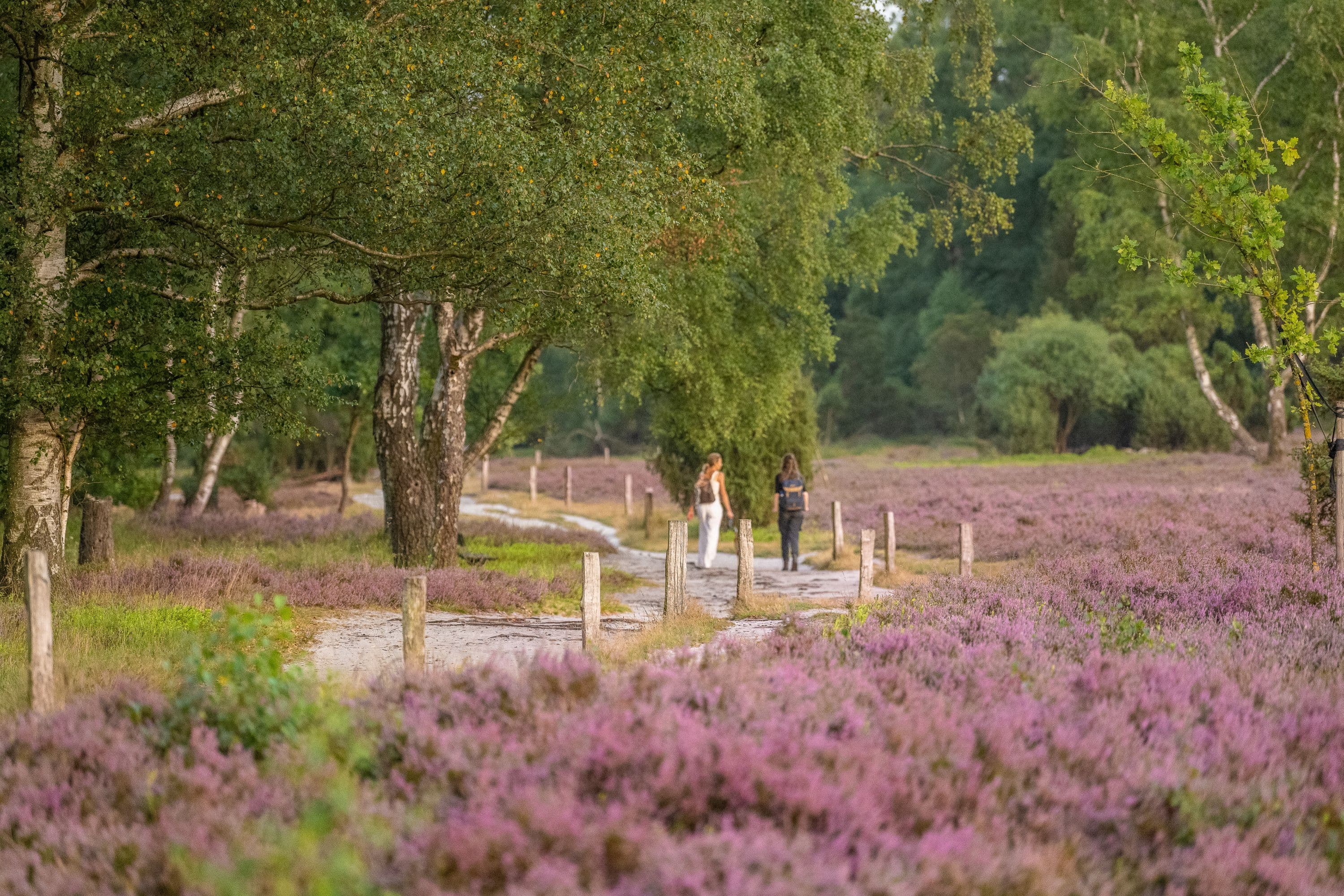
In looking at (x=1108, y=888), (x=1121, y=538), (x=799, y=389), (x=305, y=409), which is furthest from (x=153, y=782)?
(x=305, y=409)

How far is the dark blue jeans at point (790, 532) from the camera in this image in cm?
2072

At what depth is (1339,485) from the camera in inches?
456

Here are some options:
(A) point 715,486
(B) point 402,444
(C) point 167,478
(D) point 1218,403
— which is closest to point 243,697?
(B) point 402,444

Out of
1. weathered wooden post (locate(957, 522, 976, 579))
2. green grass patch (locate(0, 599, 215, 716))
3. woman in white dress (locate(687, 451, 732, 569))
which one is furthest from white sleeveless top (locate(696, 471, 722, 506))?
green grass patch (locate(0, 599, 215, 716))

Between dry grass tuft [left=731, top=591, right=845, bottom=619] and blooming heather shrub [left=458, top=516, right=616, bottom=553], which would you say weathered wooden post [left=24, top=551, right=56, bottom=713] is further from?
blooming heather shrub [left=458, top=516, right=616, bottom=553]

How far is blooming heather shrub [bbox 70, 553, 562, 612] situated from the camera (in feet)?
41.8

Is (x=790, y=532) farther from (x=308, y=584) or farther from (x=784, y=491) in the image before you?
(x=308, y=584)

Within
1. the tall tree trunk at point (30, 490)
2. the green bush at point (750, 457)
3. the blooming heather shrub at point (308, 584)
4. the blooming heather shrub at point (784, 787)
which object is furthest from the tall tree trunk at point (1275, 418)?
the tall tree trunk at point (30, 490)

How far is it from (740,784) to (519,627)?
879cm

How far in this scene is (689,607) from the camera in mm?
13570

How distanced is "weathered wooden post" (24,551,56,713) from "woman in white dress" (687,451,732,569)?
1455cm

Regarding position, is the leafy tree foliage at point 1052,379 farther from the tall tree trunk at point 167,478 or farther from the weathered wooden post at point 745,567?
the weathered wooden post at point 745,567

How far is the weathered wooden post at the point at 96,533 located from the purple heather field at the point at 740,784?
894 centimetres

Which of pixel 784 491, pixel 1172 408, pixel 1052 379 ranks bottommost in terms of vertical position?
pixel 784 491
